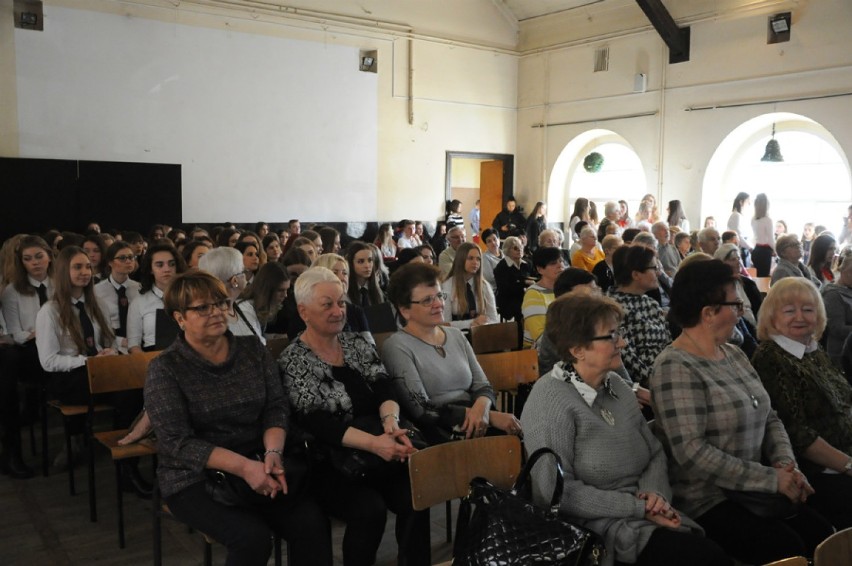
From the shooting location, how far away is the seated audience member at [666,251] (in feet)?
26.0

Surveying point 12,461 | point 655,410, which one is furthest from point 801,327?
point 12,461

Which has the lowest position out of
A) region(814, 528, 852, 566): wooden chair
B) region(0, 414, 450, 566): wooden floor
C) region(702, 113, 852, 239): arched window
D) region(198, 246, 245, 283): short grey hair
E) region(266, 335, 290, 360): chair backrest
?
region(0, 414, 450, 566): wooden floor

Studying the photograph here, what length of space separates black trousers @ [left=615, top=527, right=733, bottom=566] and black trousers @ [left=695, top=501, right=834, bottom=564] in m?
0.29

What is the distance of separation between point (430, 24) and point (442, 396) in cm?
1098

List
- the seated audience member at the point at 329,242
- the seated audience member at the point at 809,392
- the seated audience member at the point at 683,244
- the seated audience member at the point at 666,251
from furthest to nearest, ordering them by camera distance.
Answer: the seated audience member at the point at 683,244
the seated audience member at the point at 666,251
the seated audience member at the point at 329,242
the seated audience member at the point at 809,392

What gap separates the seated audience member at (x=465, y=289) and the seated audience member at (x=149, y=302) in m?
2.13

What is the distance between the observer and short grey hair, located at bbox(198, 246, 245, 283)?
4453mm

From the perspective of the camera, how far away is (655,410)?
8.71 ft

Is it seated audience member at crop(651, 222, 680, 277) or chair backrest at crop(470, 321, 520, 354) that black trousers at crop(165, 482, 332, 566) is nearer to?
chair backrest at crop(470, 321, 520, 354)

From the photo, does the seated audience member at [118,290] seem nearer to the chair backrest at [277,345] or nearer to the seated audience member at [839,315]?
the chair backrest at [277,345]

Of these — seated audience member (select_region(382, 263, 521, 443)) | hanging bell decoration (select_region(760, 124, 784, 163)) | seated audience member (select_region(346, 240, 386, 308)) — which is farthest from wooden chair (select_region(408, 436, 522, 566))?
hanging bell decoration (select_region(760, 124, 784, 163))

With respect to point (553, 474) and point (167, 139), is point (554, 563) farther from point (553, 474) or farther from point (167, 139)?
point (167, 139)

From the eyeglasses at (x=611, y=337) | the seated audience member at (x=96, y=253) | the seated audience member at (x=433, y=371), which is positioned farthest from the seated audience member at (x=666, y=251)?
the eyeglasses at (x=611, y=337)

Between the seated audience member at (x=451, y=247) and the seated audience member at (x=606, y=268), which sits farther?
the seated audience member at (x=451, y=247)
